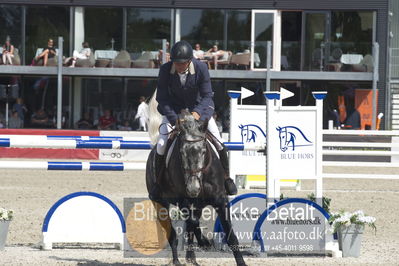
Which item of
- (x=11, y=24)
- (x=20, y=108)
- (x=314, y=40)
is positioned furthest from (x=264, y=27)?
(x=20, y=108)

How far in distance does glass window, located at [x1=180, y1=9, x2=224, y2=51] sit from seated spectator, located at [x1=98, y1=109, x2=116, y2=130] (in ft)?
14.8

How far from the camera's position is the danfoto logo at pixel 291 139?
31.6 feet

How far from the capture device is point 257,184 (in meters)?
15.1

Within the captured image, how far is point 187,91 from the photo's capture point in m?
8.15

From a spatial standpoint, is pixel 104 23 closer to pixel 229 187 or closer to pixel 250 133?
pixel 250 133

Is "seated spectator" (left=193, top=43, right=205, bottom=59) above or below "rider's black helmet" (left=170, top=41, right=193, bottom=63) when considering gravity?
above

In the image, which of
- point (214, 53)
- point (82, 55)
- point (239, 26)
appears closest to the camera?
point (214, 53)

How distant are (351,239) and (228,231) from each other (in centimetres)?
155

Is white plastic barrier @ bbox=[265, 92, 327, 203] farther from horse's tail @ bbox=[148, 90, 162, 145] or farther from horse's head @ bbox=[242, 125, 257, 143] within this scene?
horse's head @ bbox=[242, 125, 257, 143]

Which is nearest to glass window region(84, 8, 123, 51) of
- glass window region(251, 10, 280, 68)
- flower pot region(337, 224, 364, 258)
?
glass window region(251, 10, 280, 68)

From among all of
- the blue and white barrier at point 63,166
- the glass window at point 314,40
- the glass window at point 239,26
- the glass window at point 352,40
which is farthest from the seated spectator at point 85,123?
the blue and white barrier at point 63,166

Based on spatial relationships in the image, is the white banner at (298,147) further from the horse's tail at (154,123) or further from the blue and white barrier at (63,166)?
the blue and white barrier at (63,166)

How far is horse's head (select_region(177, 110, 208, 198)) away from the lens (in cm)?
734

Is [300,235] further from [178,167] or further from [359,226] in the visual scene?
[178,167]
